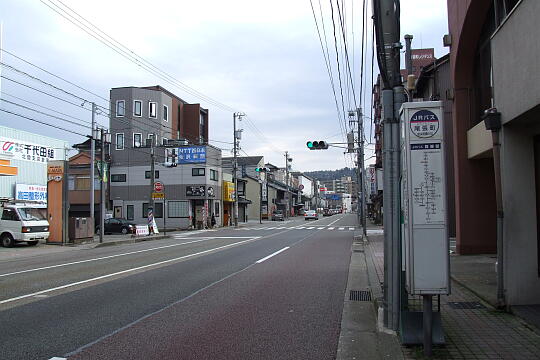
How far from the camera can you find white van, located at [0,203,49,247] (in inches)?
926

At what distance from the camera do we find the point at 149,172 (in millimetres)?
47562

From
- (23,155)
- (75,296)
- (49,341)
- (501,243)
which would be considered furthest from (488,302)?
(23,155)

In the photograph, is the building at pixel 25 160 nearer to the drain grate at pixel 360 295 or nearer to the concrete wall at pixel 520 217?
the drain grate at pixel 360 295

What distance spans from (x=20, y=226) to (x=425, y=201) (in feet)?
77.3

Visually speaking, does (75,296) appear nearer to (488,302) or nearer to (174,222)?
(488,302)

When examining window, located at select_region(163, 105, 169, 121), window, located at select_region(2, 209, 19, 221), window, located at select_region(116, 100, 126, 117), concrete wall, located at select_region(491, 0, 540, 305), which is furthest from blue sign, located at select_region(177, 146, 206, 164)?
concrete wall, located at select_region(491, 0, 540, 305)

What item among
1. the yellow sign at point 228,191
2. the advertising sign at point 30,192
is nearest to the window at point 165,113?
the yellow sign at point 228,191

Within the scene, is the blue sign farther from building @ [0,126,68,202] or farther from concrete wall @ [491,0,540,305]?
concrete wall @ [491,0,540,305]

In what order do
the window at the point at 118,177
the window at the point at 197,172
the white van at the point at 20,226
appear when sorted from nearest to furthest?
1. the white van at the point at 20,226
2. the window at the point at 197,172
3. the window at the point at 118,177

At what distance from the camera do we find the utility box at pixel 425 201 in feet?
16.6

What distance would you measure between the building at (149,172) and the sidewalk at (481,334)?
38.3m

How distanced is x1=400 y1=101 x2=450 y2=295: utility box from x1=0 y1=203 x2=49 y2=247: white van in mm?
23294

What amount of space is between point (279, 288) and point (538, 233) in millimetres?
5298

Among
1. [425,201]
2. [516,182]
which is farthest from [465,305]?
[425,201]
